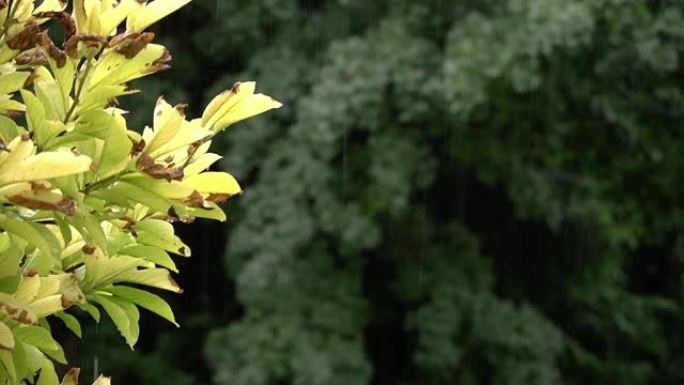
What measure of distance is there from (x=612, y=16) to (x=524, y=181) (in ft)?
3.45

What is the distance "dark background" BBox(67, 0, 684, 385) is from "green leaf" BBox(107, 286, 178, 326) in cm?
432

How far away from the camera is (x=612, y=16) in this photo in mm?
5559

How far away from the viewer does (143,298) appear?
117 centimetres


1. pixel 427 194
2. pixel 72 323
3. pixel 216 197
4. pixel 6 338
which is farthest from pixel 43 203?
pixel 427 194

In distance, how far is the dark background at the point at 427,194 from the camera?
18.8 feet

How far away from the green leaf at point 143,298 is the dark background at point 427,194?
4.32 meters

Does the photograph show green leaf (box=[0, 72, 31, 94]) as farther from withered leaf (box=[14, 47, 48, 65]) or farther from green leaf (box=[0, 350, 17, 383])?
green leaf (box=[0, 350, 17, 383])

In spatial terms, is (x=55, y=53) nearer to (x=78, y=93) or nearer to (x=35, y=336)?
(x=78, y=93)

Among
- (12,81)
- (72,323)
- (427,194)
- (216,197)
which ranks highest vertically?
(12,81)

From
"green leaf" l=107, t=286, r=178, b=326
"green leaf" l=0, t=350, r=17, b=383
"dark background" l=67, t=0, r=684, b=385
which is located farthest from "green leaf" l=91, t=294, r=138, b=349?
"dark background" l=67, t=0, r=684, b=385

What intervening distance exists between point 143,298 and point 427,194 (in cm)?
543

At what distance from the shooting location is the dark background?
226 inches

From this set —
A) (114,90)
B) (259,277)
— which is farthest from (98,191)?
(259,277)

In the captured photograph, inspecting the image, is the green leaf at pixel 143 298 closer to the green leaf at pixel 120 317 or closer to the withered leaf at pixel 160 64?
the green leaf at pixel 120 317
